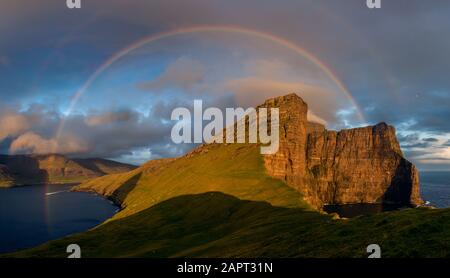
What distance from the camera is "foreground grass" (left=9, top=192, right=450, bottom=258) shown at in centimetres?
4156

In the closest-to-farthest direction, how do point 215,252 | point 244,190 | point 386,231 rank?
1. point 386,231
2. point 215,252
3. point 244,190

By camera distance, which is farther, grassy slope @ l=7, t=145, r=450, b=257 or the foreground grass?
grassy slope @ l=7, t=145, r=450, b=257

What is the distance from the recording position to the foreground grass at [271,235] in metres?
41.6

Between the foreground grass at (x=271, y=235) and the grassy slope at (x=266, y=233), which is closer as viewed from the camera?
the foreground grass at (x=271, y=235)

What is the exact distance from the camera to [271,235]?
81.8 metres

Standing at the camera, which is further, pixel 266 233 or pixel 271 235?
pixel 266 233

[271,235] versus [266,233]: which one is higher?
[271,235]

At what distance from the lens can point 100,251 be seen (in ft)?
448
